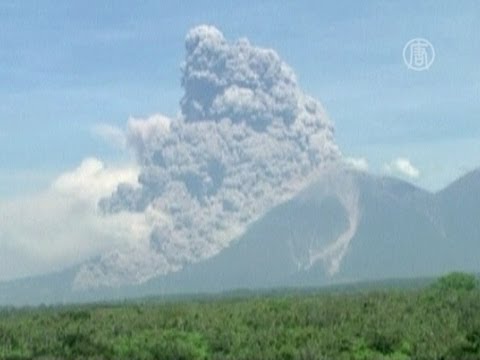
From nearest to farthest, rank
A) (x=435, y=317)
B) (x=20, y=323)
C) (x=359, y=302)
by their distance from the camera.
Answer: (x=435, y=317)
(x=20, y=323)
(x=359, y=302)

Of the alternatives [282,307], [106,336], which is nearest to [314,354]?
[106,336]

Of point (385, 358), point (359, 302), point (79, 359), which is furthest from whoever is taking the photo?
point (359, 302)

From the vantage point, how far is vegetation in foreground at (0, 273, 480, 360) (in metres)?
44.2

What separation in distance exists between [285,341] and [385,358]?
228 inches

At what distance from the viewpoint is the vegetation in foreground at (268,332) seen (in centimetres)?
4416

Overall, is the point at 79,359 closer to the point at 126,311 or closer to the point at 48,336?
the point at 48,336

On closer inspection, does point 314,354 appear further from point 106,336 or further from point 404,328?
point 106,336

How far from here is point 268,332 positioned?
1928 inches

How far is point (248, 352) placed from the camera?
4419 centimetres

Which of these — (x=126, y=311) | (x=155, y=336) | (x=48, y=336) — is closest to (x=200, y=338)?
(x=155, y=336)

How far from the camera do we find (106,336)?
1944 inches

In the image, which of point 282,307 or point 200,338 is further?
point 282,307

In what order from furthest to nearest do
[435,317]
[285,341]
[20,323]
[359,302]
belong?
[359,302], [20,323], [435,317], [285,341]

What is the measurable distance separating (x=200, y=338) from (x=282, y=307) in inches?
492
